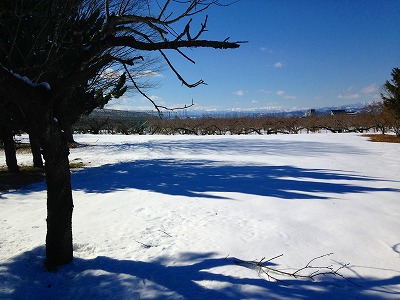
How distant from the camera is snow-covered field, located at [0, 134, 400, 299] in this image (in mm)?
2424

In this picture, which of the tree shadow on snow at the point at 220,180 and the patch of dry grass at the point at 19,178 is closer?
the tree shadow on snow at the point at 220,180

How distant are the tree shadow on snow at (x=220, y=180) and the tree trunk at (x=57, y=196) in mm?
2987

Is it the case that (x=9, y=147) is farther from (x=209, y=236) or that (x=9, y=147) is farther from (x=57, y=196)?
(x=209, y=236)

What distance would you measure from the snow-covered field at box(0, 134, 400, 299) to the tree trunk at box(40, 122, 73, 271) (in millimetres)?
183

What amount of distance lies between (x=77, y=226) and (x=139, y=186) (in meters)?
2.48

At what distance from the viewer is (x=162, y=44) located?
2369 mm

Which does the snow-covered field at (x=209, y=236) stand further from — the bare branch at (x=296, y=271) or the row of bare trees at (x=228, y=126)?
the row of bare trees at (x=228, y=126)

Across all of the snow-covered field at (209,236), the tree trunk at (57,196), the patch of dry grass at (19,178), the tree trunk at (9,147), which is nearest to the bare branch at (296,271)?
the snow-covered field at (209,236)

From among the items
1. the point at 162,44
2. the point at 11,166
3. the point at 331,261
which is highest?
the point at 162,44

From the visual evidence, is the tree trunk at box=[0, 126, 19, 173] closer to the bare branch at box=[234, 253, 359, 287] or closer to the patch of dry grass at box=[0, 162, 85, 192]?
the patch of dry grass at box=[0, 162, 85, 192]

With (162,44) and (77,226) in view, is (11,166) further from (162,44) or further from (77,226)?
(162,44)

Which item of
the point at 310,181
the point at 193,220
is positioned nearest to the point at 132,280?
the point at 193,220

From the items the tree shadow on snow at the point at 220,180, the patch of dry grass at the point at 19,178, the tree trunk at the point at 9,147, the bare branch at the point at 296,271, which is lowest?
the bare branch at the point at 296,271

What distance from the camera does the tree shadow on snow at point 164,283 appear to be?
229cm
